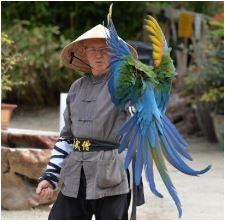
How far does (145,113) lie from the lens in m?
2.65

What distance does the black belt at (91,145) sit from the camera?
9.23ft

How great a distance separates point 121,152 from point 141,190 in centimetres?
27

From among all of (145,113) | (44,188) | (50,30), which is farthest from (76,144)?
(50,30)

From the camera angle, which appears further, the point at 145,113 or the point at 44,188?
the point at 44,188

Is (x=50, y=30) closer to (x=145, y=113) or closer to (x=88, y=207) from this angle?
(x=88, y=207)

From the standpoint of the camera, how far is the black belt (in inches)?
111

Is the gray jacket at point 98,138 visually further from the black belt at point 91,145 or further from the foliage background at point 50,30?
the foliage background at point 50,30

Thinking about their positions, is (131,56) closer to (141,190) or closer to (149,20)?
(149,20)

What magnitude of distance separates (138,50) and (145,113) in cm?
708

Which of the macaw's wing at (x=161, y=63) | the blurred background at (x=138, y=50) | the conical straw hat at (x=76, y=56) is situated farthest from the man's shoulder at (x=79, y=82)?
the blurred background at (x=138, y=50)

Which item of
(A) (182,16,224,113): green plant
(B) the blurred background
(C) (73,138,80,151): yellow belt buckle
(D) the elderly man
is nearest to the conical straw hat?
(D) the elderly man

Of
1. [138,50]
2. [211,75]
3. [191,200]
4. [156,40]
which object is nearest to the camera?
[156,40]

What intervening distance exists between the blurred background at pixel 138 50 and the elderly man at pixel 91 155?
16.2 ft

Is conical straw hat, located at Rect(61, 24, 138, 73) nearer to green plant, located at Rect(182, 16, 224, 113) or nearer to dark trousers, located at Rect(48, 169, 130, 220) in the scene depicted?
dark trousers, located at Rect(48, 169, 130, 220)
